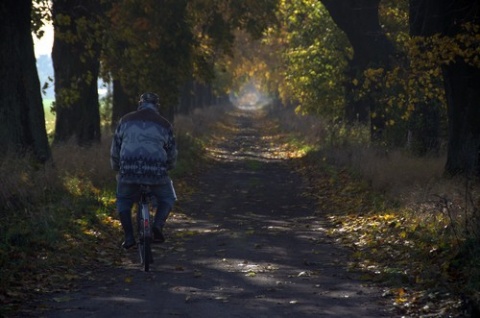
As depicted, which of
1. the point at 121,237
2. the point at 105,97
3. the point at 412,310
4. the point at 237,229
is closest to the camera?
the point at 412,310

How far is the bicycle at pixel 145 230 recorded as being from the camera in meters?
9.88

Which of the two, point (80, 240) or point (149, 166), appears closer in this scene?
point (149, 166)

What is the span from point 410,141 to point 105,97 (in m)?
17.2

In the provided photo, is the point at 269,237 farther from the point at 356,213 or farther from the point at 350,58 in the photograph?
the point at 350,58

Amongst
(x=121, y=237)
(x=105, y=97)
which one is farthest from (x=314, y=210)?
(x=105, y=97)

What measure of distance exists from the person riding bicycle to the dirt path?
0.81 metres

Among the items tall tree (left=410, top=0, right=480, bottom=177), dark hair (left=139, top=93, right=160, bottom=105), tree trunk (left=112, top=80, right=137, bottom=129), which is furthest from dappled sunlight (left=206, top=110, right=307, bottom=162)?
dark hair (left=139, top=93, right=160, bottom=105)

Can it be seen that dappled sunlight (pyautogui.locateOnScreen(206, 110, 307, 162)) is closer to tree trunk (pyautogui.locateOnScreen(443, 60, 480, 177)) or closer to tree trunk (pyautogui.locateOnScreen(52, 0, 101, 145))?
tree trunk (pyautogui.locateOnScreen(52, 0, 101, 145))

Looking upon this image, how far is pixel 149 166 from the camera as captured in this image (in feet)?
33.0

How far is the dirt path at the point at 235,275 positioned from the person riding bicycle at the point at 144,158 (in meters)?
0.81

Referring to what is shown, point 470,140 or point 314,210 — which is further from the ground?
point 470,140

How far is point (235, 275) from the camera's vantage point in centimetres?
996

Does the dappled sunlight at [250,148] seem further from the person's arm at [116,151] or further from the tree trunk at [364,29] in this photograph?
the person's arm at [116,151]

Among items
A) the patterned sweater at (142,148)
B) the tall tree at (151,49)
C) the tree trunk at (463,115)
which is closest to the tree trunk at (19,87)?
the tall tree at (151,49)
